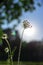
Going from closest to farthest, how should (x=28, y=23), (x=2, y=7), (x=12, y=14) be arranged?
(x=28, y=23)
(x=2, y=7)
(x=12, y=14)

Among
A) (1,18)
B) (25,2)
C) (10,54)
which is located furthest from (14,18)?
(10,54)

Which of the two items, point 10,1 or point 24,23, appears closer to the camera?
point 24,23

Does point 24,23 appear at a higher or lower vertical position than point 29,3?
lower

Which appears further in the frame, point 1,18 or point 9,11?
point 9,11

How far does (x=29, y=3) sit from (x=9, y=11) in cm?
37

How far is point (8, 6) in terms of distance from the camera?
3738 millimetres

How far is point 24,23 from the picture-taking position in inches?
37.3

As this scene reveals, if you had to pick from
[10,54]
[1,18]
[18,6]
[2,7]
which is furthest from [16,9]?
[10,54]

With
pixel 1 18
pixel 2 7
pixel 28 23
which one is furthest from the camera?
pixel 2 7

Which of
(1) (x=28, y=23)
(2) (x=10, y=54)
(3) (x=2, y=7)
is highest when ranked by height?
(3) (x=2, y=7)

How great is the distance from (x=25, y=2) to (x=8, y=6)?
0.87 ft

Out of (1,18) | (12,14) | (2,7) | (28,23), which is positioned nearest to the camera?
(28,23)

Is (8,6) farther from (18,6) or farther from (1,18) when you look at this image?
(1,18)

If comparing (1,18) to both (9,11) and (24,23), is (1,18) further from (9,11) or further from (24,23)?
(24,23)
